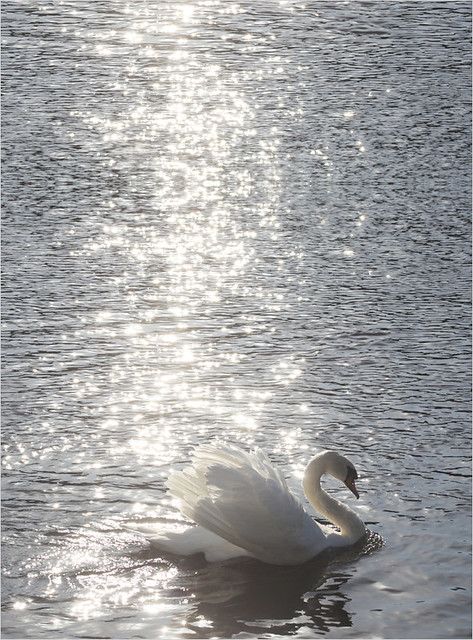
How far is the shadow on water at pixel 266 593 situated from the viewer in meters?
9.77

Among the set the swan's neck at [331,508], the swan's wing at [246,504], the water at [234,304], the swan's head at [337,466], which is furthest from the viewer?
the swan's head at [337,466]

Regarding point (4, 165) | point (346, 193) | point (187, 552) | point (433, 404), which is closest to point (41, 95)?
point (4, 165)

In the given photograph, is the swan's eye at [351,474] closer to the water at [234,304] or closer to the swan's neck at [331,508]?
the swan's neck at [331,508]

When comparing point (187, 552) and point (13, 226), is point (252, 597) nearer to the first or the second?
point (187, 552)

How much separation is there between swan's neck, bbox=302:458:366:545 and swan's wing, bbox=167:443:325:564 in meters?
0.29

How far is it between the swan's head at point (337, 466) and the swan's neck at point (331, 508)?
0.06ft

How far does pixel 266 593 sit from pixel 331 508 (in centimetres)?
124

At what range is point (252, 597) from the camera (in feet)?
33.8

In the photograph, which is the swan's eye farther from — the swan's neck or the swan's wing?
the swan's wing

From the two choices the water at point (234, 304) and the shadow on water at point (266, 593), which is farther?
the water at point (234, 304)

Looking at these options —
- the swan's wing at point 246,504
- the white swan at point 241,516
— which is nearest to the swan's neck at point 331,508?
the white swan at point 241,516

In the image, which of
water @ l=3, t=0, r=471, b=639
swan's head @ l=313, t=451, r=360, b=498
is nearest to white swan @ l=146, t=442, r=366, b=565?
water @ l=3, t=0, r=471, b=639

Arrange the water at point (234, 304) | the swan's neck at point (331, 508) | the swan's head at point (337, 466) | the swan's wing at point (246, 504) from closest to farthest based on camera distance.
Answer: the water at point (234, 304), the swan's wing at point (246, 504), the swan's neck at point (331, 508), the swan's head at point (337, 466)

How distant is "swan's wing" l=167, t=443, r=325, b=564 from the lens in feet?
35.2
